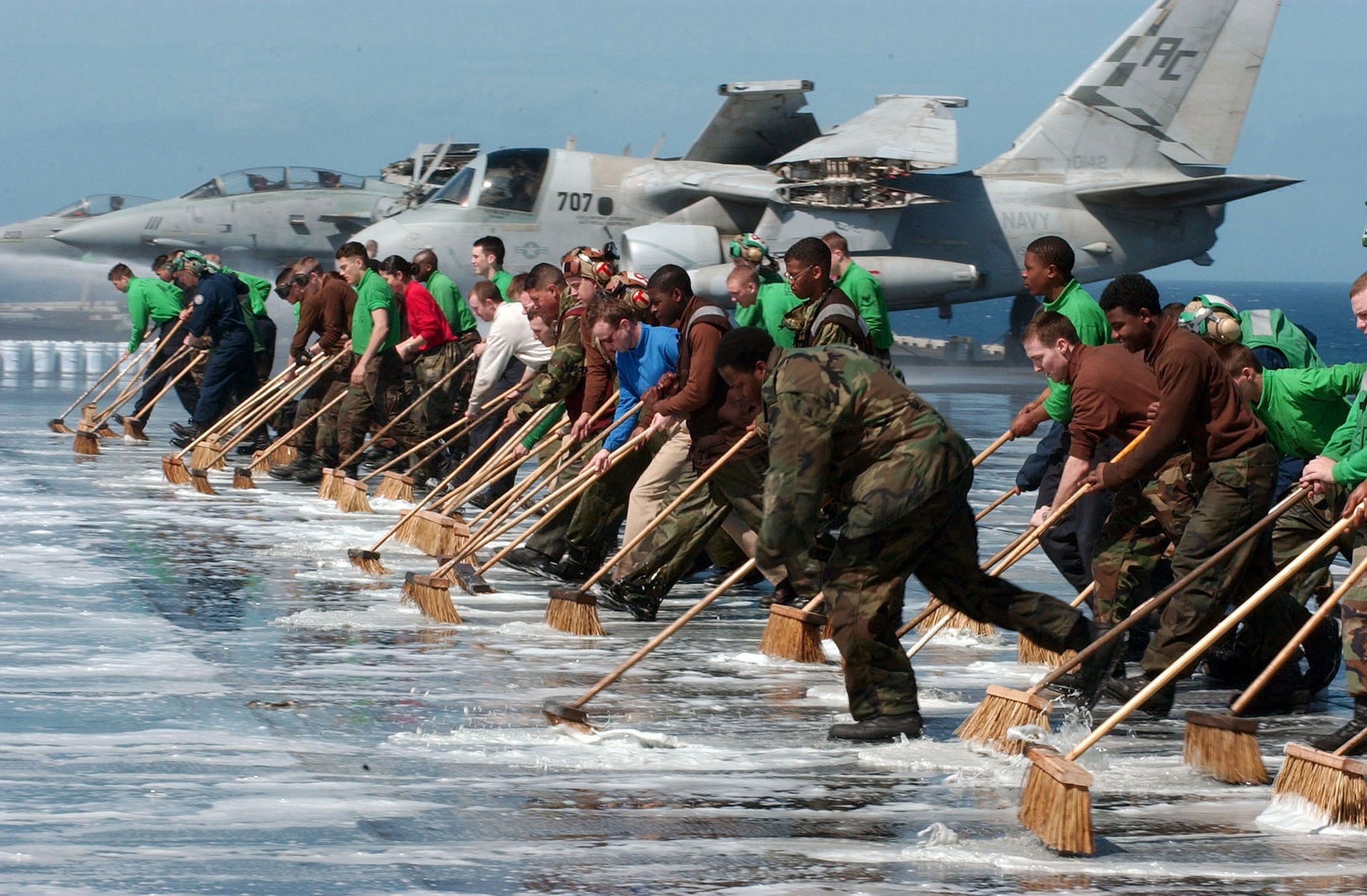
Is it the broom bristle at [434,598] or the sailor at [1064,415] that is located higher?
the sailor at [1064,415]

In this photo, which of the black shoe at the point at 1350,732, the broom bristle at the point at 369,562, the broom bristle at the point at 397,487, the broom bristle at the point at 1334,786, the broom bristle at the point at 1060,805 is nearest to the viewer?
the broom bristle at the point at 1060,805

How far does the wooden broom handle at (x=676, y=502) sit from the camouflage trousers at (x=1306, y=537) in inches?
89.7

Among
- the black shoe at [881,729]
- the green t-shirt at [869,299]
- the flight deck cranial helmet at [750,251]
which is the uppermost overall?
the flight deck cranial helmet at [750,251]

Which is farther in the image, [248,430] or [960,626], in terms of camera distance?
[248,430]

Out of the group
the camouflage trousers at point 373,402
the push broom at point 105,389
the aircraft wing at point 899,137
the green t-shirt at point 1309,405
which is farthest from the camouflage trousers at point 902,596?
the aircraft wing at point 899,137

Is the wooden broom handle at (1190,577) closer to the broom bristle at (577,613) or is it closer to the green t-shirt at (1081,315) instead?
the green t-shirt at (1081,315)

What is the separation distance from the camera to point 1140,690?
7.14m

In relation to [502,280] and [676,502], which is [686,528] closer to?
[676,502]

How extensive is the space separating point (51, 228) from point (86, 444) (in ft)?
67.1

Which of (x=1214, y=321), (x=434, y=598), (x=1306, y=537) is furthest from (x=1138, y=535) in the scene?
(x=434, y=598)

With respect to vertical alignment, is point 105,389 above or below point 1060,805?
below

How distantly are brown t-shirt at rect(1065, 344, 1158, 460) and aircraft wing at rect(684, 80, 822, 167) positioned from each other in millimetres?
21443

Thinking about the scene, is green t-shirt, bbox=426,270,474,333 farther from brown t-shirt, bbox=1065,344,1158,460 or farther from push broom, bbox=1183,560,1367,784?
push broom, bbox=1183,560,1367,784

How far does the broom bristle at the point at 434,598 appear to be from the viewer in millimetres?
8688
